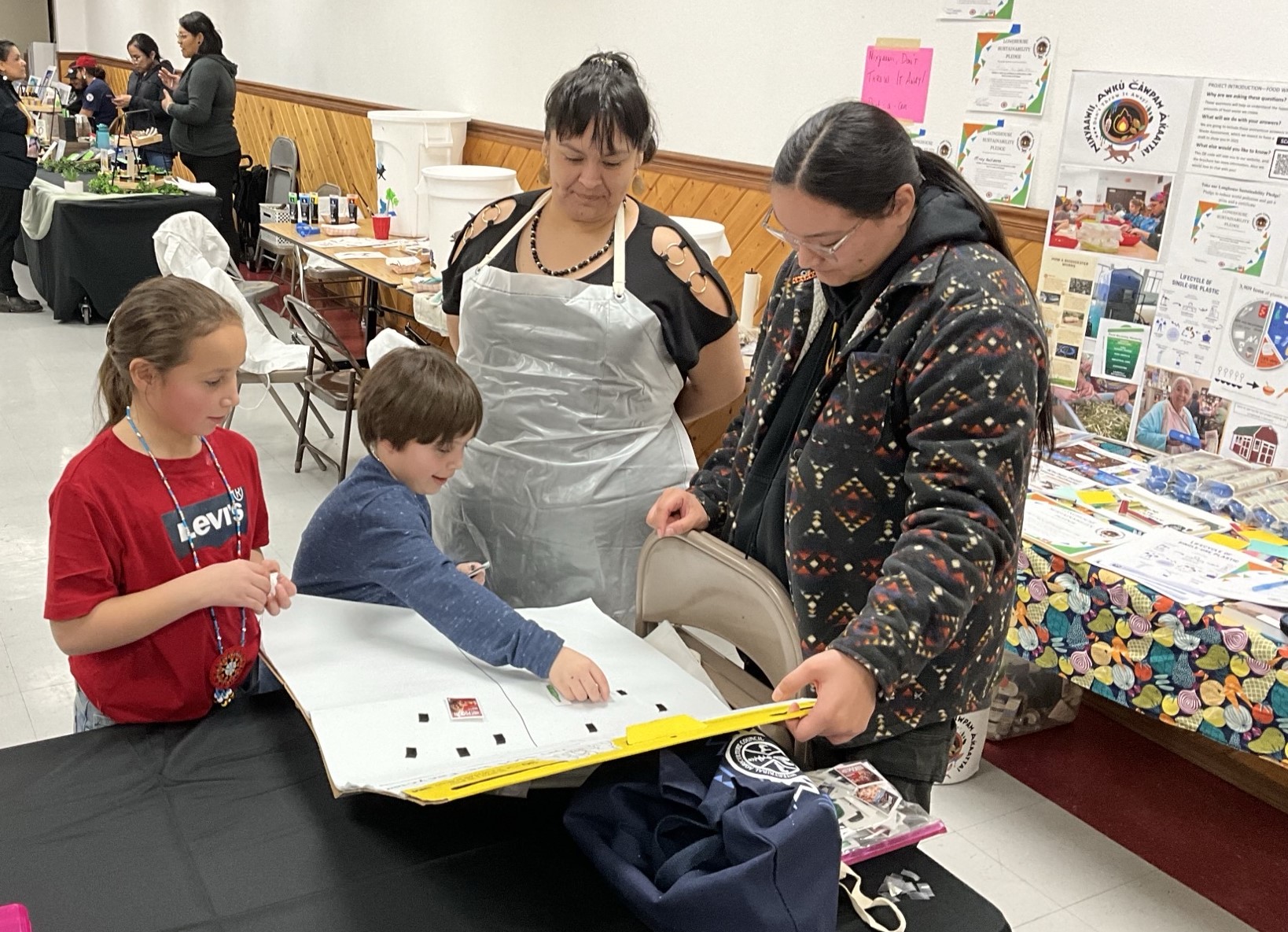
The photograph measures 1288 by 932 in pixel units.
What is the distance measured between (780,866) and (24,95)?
986cm

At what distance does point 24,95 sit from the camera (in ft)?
28.7

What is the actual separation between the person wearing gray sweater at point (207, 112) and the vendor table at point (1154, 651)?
20.3 ft

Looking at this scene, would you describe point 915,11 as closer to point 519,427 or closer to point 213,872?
point 519,427

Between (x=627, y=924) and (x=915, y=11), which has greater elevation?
(x=915, y=11)

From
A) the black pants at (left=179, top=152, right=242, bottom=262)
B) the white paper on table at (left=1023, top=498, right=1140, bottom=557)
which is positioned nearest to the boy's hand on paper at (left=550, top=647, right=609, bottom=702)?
the white paper on table at (left=1023, top=498, right=1140, bottom=557)

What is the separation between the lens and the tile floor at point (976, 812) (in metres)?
2.28

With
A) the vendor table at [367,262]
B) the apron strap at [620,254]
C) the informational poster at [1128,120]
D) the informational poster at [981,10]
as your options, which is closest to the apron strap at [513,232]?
the apron strap at [620,254]

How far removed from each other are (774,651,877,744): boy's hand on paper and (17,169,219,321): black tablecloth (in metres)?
6.21

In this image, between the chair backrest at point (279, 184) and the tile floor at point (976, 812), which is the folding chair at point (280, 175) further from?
the tile floor at point (976, 812)

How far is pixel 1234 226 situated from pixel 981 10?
0.97 m

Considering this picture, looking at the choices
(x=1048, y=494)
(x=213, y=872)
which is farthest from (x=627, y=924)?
(x=1048, y=494)

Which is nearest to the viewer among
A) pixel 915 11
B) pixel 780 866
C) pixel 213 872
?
pixel 780 866

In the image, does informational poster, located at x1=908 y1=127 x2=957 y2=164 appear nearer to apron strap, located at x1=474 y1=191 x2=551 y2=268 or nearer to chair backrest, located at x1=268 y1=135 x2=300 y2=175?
apron strap, located at x1=474 y1=191 x2=551 y2=268

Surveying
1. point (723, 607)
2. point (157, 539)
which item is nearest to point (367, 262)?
point (157, 539)
